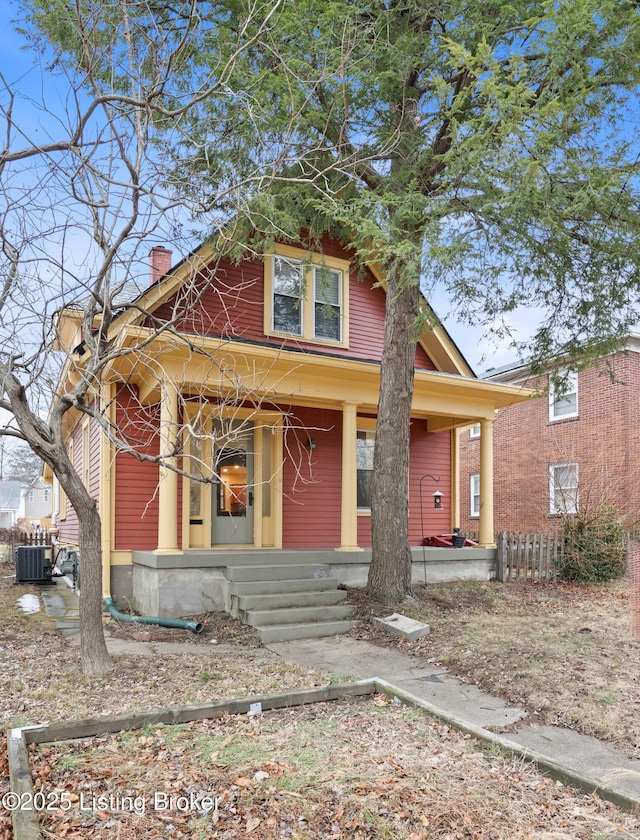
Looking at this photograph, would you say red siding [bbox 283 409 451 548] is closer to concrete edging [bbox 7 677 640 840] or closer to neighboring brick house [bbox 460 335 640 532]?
neighboring brick house [bbox 460 335 640 532]

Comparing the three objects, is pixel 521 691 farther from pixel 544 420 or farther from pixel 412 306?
pixel 544 420

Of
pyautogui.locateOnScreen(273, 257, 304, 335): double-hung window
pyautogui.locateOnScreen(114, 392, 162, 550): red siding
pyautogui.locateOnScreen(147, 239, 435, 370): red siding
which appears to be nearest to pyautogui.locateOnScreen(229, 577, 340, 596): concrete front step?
pyautogui.locateOnScreen(114, 392, 162, 550): red siding

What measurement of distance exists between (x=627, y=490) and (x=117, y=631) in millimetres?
13234

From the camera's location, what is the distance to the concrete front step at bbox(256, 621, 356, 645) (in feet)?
24.6

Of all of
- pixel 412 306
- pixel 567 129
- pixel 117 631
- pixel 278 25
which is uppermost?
pixel 278 25

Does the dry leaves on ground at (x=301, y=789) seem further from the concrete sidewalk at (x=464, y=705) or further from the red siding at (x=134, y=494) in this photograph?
the red siding at (x=134, y=494)

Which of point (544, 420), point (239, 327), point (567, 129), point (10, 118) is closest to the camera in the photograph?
point (10, 118)

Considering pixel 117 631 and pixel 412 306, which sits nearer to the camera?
pixel 117 631

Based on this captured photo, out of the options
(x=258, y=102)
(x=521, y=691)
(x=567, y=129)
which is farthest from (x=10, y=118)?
(x=521, y=691)

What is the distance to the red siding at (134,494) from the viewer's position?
9.70m

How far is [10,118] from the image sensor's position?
5258 mm

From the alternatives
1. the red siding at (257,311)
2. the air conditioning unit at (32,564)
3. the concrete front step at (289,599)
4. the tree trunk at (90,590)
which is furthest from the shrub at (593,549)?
the air conditioning unit at (32,564)

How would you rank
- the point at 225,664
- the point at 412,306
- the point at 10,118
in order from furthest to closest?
the point at 412,306 → the point at 225,664 → the point at 10,118

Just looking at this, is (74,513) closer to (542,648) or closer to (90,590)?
(90,590)
